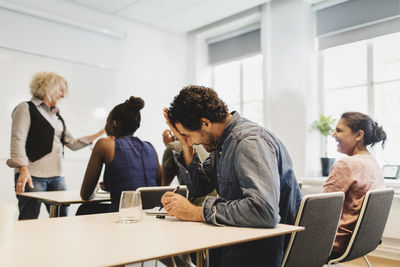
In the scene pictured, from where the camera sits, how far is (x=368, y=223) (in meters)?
1.85

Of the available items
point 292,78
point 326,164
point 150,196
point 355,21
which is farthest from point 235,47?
point 150,196

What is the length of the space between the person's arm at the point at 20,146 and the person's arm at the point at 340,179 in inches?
80.7

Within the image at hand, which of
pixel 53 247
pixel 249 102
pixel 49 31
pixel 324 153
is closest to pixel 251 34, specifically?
pixel 249 102

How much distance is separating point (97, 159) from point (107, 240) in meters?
1.20

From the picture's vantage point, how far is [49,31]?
429cm

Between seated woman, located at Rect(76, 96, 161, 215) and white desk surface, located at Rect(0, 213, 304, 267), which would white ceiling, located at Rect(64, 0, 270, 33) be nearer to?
seated woman, located at Rect(76, 96, 161, 215)

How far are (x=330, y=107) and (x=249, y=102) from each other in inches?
46.7

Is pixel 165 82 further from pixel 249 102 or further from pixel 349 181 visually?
pixel 349 181

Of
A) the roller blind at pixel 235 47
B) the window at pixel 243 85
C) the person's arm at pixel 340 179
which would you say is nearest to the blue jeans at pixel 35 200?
the person's arm at pixel 340 179

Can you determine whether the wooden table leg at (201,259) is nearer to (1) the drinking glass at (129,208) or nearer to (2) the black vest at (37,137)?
(1) the drinking glass at (129,208)

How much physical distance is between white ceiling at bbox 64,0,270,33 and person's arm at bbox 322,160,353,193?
2939 millimetres

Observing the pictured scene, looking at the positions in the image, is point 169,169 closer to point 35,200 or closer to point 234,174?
point 35,200

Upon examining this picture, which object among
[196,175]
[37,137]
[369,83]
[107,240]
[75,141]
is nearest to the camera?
[107,240]

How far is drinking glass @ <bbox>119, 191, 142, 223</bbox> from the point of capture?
130cm
